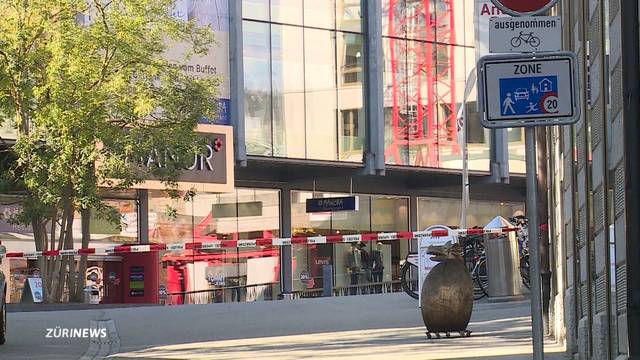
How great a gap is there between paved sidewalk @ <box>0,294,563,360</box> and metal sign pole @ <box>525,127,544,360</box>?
536 centimetres

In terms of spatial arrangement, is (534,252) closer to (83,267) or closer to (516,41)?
(516,41)

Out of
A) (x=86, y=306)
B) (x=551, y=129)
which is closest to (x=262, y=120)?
(x=86, y=306)

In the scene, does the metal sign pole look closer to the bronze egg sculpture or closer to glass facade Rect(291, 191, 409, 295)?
the bronze egg sculpture

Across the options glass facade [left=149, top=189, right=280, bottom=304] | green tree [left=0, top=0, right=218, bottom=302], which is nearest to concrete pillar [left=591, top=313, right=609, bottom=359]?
green tree [left=0, top=0, right=218, bottom=302]

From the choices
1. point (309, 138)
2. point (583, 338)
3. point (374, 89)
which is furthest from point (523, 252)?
point (374, 89)

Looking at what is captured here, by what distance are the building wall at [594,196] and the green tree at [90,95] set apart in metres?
18.2

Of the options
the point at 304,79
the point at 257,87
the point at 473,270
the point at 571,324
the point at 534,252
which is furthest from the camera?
the point at 304,79

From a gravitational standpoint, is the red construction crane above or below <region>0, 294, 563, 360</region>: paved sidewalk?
above

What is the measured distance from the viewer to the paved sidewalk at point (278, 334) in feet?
43.4

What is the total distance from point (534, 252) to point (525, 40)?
1130 mm

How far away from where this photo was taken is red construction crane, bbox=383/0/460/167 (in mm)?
49000

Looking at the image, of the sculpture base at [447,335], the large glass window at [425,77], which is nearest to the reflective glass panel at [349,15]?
the large glass window at [425,77]

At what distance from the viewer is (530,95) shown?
263 inches

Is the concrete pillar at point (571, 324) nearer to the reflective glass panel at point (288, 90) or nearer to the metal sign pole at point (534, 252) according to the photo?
the metal sign pole at point (534, 252)
